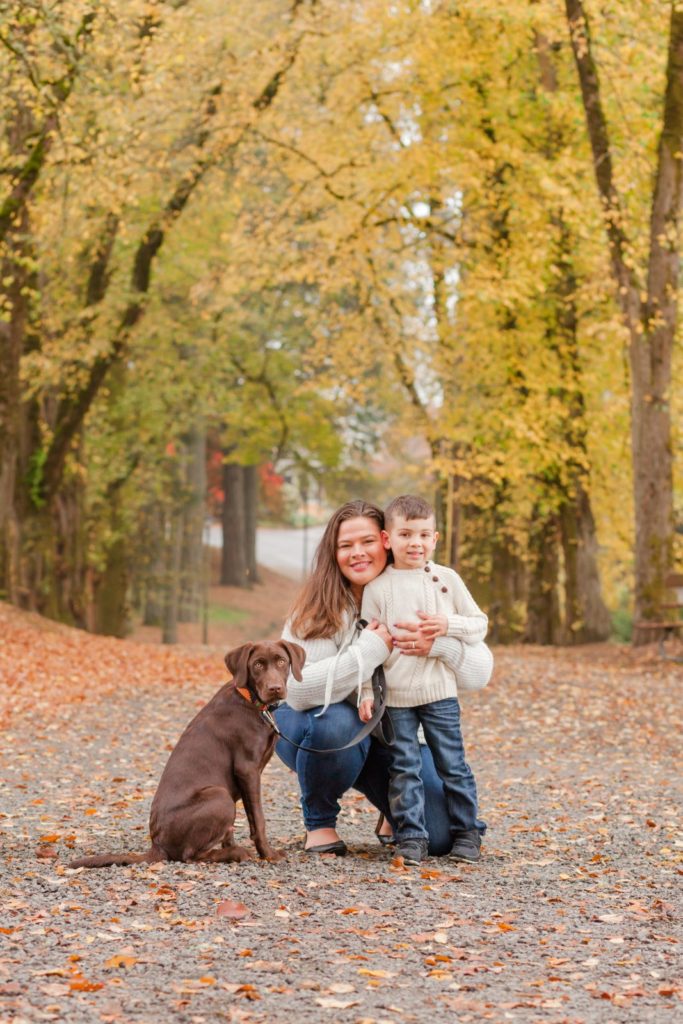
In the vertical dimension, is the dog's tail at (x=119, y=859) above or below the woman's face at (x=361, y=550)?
below

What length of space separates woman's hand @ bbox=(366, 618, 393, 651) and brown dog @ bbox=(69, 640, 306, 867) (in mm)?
346

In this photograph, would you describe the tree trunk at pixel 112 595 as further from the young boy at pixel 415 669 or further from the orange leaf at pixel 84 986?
the orange leaf at pixel 84 986

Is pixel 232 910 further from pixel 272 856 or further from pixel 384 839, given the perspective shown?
pixel 384 839

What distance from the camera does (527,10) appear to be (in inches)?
675

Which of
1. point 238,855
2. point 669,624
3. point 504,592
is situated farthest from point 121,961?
point 504,592

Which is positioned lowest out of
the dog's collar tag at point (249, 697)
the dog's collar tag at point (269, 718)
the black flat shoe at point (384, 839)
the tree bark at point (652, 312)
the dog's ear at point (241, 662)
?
the black flat shoe at point (384, 839)

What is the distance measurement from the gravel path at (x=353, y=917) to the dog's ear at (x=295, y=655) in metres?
0.87

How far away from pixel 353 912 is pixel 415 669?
51.3 inches

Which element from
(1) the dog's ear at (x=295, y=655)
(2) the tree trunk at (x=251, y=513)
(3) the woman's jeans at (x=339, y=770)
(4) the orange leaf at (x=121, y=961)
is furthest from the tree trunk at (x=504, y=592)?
(4) the orange leaf at (x=121, y=961)

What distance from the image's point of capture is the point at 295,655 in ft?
19.7

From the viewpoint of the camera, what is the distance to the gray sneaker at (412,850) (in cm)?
621

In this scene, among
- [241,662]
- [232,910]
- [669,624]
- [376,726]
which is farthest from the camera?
[669,624]

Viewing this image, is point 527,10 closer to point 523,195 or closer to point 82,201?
point 523,195

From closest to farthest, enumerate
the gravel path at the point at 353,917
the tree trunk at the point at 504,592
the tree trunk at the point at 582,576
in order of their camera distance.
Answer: the gravel path at the point at 353,917 → the tree trunk at the point at 582,576 → the tree trunk at the point at 504,592
